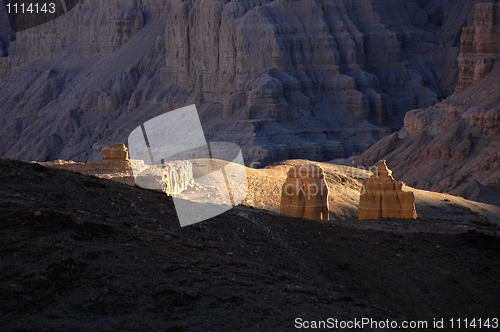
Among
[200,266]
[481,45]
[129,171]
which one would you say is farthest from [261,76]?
[200,266]

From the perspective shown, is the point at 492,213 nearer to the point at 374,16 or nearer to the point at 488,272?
the point at 488,272

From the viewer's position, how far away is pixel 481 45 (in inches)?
2943

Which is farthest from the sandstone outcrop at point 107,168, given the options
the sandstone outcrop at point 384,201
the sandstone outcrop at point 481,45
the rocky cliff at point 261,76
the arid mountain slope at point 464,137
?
the sandstone outcrop at point 481,45

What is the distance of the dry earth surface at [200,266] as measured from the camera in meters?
12.7

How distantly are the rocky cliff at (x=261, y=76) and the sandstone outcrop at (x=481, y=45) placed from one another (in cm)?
1695

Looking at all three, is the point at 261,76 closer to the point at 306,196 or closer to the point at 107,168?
the point at 107,168

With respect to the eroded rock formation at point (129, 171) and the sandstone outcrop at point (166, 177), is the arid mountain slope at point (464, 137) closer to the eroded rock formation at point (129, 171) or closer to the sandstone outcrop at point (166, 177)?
the sandstone outcrop at point (166, 177)

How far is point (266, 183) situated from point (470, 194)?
16504 millimetres

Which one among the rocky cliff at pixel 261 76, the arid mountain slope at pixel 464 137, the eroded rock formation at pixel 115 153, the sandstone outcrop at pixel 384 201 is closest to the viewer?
the sandstone outcrop at pixel 384 201

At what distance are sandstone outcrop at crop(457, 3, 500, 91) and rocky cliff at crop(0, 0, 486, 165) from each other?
1695cm

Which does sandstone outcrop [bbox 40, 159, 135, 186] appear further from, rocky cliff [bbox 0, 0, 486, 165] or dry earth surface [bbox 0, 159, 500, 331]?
rocky cliff [bbox 0, 0, 486, 165]

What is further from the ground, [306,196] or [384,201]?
[306,196]

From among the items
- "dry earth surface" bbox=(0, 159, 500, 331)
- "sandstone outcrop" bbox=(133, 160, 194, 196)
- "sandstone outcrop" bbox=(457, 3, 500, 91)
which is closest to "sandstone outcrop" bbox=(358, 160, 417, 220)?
"sandstone outcrop" bbox=(133, 160, 194, 196)

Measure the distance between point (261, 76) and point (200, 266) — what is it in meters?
80.8
